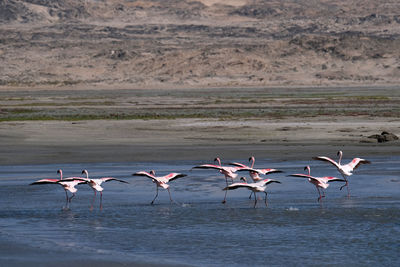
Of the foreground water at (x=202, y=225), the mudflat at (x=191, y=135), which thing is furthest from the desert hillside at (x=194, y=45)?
the foreground water at (x=202, y=225)

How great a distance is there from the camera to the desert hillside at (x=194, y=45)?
124 meters

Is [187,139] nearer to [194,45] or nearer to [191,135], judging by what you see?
[191,135]

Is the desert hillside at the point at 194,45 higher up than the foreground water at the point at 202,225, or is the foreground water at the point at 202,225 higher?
the desert hillside at the point at 194,45

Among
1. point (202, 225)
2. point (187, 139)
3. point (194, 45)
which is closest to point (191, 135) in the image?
point (187, 139)

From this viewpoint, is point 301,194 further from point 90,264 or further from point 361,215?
point 90,264

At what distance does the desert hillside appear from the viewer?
124m

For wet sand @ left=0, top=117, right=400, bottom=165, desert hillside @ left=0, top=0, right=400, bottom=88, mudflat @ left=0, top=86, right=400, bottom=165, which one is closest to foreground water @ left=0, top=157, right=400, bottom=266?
wet sand @ left=0, top=117, right=400, bottom=165

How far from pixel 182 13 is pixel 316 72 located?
74.5 m

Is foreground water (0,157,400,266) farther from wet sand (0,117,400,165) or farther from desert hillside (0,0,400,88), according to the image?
desert hillside (0,0,400,88)

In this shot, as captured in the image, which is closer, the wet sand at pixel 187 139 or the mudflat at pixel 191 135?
the wet sand at pixel 187 139

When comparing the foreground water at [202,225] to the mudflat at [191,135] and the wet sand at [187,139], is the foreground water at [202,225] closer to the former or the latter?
the wet sand at [187,139]

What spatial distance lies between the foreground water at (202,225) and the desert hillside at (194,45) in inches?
3941

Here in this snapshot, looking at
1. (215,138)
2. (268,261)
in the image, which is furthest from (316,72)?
(268,261)

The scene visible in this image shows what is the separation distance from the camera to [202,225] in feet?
48.3
